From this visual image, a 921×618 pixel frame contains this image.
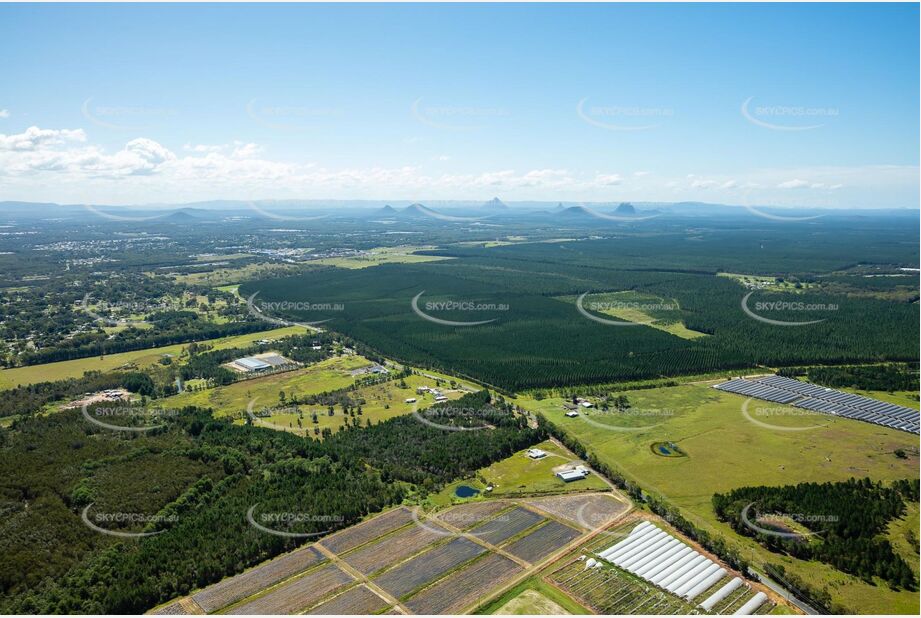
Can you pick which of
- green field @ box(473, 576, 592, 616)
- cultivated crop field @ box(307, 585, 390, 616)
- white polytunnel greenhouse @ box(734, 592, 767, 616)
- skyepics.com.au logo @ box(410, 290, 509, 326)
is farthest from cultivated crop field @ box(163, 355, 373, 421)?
white polytunnel greenhouse @ box(734, 592, 767, 616)

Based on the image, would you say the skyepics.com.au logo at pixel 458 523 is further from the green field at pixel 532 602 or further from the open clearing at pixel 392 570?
the green field at pixel 532 602

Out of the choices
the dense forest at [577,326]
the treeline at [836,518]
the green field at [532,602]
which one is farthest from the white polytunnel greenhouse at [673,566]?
the dense forest at [577,326]

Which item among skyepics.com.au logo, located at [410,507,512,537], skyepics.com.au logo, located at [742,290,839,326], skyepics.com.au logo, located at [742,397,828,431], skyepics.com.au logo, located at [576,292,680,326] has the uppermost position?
skyepics.com.au logo, located at [742,290,839,326]

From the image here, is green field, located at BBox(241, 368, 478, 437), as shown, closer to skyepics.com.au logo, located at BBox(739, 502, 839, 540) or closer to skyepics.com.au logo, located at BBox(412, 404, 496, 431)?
skyepics.com.au logo, located at BBox(412, 404, 496, 431)

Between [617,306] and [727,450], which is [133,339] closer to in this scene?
[727,450]

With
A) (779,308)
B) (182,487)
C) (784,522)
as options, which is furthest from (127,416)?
(779,308)
